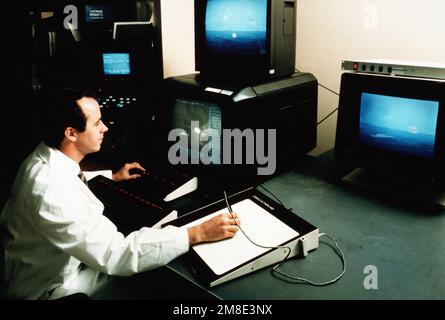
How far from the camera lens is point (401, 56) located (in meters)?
1.68

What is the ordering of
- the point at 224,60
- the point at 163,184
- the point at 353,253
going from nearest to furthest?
the point at 353,253 < the point at 163,184 < the point at 224,60

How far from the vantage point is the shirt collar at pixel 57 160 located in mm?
1236

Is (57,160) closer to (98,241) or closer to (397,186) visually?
(98,241)

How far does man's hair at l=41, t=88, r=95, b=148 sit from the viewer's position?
4.22 ft

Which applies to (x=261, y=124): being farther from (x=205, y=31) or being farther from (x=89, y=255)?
(x=89, y=255)

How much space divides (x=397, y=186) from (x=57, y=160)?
1135 mm

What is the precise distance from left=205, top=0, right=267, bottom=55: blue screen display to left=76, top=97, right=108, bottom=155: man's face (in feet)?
1.87

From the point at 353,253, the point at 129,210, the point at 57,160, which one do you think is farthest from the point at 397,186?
the point at 57,160

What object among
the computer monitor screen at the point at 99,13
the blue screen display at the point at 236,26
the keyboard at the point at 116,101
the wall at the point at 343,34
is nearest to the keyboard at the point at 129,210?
the keyboard at the point at 116,101

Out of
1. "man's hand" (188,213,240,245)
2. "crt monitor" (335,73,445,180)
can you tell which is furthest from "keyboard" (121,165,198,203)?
"crt monitor" (335,73,445,180)

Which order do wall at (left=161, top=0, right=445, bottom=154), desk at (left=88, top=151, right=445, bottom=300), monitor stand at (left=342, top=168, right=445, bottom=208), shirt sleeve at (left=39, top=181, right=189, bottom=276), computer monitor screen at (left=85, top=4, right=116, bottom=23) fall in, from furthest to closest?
computer monitor screen at (left=85, top=4, right=116, bottom=23) < wall at (left=161, top=0, right=445, bottom=154) < monitor stand at (left=342, top=168, right=445, bottom=208) < shirt sleeve at (left=39, top=181, right=189, bottom=276) < desk at (left=88, top=151, right=445, bottom=300)

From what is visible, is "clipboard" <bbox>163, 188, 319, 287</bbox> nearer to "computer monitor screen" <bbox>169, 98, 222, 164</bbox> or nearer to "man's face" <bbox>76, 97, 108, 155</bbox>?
"computer monitor screen" <bbox>169, 98, 222, 164</bbox>

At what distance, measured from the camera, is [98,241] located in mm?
1116

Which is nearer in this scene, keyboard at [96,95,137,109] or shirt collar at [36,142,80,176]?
shirt collar at [36,142,80,176]
